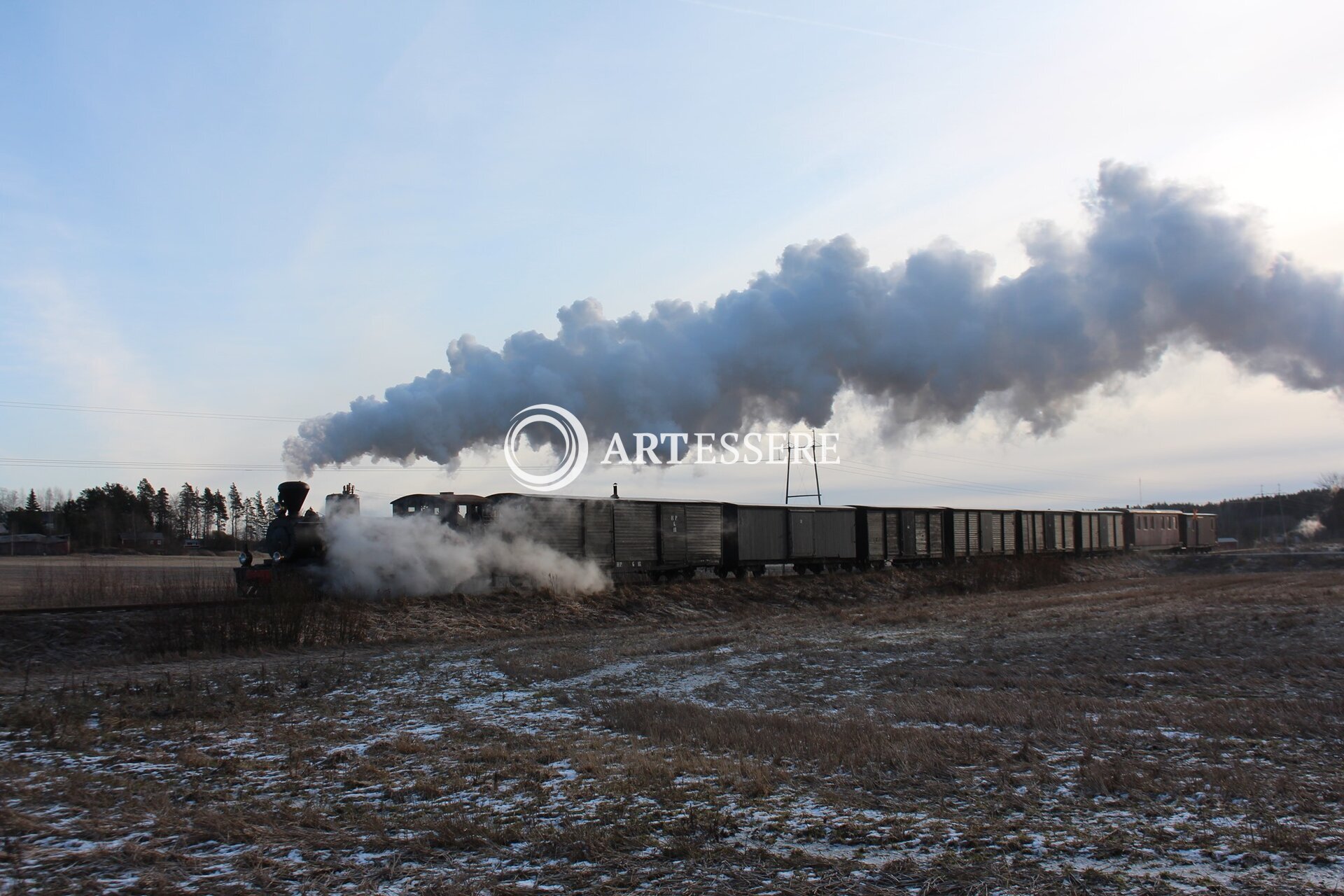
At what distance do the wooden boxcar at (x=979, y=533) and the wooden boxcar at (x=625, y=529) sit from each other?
52.5ft

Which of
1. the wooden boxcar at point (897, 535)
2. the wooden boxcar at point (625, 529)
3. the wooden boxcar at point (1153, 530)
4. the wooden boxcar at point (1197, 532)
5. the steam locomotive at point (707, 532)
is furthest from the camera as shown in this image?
the wooden boxcar at point (1197, 532)

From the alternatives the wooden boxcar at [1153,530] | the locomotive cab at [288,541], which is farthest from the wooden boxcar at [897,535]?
the wooden boxcar at [1153,530]

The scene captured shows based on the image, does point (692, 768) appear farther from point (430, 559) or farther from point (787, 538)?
point (787, 538)

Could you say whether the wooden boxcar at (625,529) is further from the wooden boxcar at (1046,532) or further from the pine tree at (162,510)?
Answer: the pine tree at (162,510)

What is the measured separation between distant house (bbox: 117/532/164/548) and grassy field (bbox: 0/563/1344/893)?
85478 mm

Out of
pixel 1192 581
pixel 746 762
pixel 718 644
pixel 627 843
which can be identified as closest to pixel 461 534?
pixel 718 644

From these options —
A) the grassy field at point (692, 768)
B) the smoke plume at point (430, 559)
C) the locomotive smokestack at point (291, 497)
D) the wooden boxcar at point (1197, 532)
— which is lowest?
the wooden boxcar at point (1197, 532)

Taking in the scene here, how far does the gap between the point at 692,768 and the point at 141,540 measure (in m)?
103

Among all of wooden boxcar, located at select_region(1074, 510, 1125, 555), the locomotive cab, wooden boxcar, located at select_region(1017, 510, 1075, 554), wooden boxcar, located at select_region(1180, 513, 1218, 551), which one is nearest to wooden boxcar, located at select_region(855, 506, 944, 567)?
wooden boxcar, located at select_region(1017, 510, 1075, 554)

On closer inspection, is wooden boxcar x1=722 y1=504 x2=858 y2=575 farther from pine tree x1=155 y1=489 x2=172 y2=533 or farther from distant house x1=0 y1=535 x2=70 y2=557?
pine tree x1=155 y1=489 x2=172 y2=533

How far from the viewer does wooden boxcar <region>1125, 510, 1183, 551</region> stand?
199 ft

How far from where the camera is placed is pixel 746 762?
751cm

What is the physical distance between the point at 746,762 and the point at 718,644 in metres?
9.78

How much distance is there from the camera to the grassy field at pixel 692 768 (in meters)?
5.04
